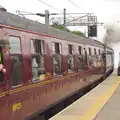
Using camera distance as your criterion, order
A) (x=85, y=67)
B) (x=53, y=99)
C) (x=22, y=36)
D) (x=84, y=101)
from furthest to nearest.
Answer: (x=85, y=67), (x=84, y=101), (x=53, y=99), (x=22, y=36)

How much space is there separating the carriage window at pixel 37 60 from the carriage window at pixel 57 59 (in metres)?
1.32

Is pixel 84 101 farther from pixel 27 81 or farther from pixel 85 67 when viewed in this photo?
pixel 27 81

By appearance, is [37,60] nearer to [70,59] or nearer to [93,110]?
[93,110]

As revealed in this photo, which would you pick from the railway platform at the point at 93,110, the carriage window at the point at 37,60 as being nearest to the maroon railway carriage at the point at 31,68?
the carriage window at the point at 37,60

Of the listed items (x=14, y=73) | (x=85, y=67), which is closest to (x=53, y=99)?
(x=14, y=73)

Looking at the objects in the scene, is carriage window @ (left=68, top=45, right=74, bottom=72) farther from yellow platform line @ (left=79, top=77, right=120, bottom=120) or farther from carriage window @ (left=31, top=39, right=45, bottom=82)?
carriage window @ (left=31, top=39, right=45, bottom=82)

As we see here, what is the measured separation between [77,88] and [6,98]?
8.93 metres

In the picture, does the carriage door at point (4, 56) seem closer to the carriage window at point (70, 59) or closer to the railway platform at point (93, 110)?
the railway platform at point (93, 110)

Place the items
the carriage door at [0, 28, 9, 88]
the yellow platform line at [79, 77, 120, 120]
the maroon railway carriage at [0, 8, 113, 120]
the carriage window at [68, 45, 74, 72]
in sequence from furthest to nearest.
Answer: the carriage window at [68, 45, 74, 72]
the yellow platform line at [79, 77, 120, 120]
the maroon railway carriage at [0, 8, 113, 120]
the carriage door at [0, 28, 9, 88]

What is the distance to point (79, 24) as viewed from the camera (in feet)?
193

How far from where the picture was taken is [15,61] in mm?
8016

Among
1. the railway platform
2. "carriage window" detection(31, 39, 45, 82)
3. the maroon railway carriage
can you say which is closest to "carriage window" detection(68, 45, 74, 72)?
the maroon railway carriage

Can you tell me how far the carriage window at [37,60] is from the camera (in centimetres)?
931

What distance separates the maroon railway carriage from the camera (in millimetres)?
7617
